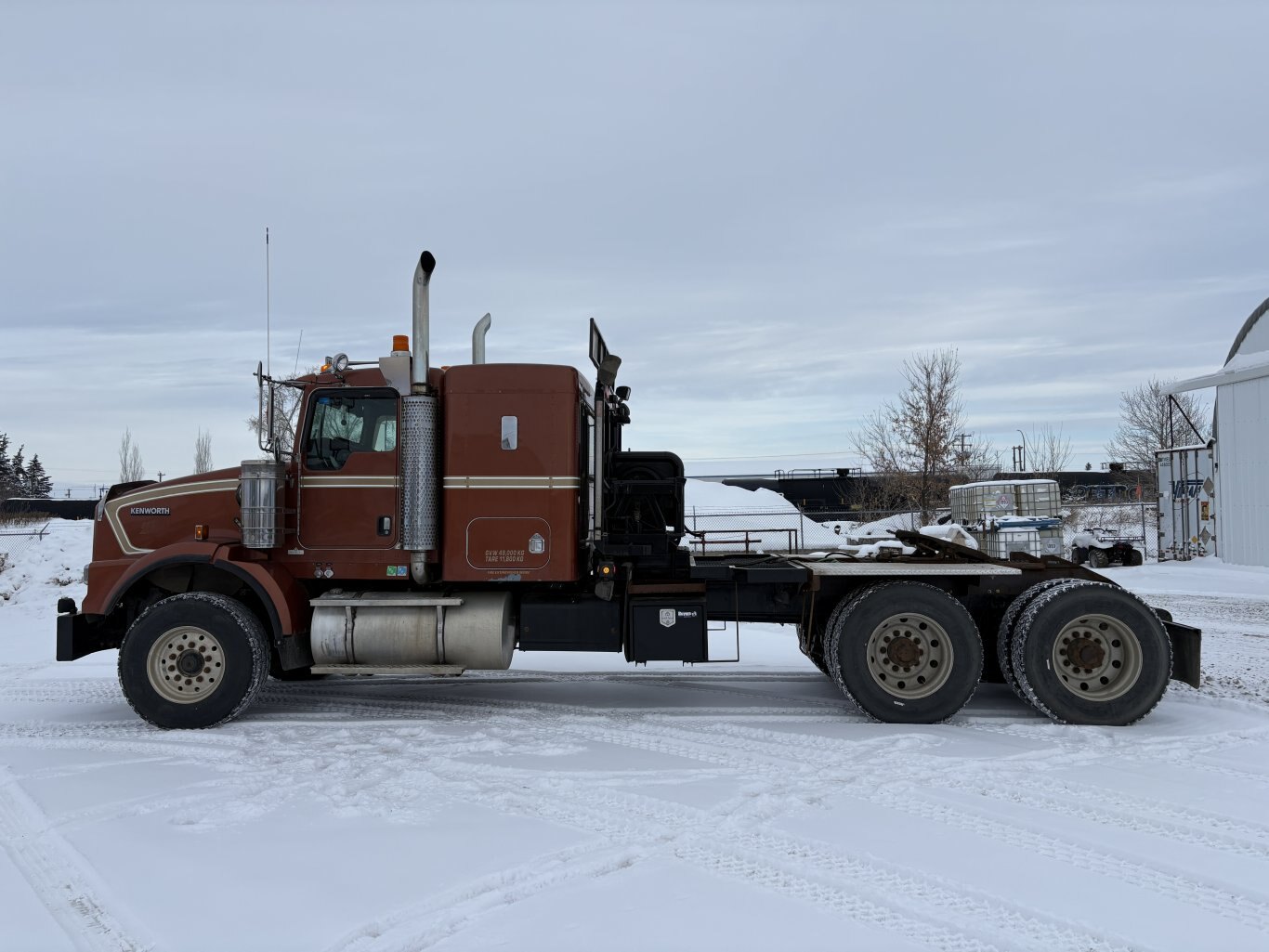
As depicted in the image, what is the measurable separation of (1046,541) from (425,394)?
17.0 meters

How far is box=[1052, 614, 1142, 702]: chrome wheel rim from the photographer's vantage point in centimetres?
721

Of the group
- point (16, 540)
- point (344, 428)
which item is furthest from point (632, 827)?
point (16, 540)

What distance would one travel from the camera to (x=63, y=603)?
7.65 meters

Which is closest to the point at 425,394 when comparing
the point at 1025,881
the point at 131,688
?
the point at 131,688

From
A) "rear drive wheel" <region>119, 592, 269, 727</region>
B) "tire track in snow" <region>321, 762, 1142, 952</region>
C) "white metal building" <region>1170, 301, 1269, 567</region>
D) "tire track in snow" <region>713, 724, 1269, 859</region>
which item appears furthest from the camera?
"white metal building" <region>1170, 301, 1269, 567</region>

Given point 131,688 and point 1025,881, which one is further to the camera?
point 131,688

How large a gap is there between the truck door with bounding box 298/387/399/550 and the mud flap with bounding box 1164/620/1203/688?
6.45 metres

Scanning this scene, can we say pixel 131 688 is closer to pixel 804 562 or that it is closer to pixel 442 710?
pixel 442 710

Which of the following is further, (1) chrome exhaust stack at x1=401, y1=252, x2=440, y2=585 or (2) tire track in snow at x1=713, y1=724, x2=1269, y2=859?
(1) chrome exhaust stack at x1=401, y1=252, x2=440, y2=585

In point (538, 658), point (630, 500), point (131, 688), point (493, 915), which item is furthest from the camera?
point (538, 658)

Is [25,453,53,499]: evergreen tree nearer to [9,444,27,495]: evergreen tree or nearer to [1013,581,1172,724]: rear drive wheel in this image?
[9,444,27,495]: evergreen tree

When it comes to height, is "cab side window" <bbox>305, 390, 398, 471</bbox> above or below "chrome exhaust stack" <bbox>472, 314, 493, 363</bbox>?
below

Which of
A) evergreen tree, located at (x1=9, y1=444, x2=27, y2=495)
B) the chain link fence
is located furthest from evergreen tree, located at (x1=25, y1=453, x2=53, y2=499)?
the chain link fence

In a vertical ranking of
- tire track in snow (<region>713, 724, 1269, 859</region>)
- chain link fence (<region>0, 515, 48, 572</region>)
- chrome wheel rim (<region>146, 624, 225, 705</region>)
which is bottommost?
tire track in snow (<region>713, 724, 1269, 859</region>)
